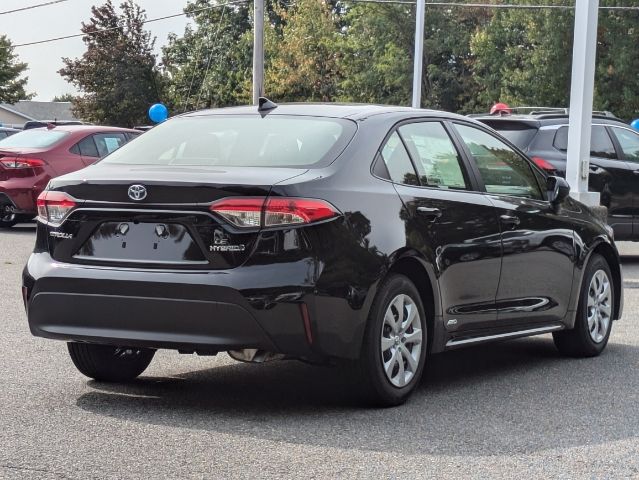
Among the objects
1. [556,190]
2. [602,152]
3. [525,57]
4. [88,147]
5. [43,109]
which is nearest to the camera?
[556,190]

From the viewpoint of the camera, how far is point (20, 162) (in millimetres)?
18531

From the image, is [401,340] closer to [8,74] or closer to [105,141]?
[105,141]

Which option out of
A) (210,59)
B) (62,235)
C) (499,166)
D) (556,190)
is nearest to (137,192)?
(62,235)

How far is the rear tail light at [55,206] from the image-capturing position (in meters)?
6.38

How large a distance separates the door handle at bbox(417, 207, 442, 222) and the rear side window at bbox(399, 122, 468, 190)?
0.55 feet

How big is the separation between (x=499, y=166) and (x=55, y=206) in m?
2.71

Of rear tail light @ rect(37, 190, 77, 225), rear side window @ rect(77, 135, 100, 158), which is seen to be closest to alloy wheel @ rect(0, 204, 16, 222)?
rear side window @ rect(77, 135, 100, 158)

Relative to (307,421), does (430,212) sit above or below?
above

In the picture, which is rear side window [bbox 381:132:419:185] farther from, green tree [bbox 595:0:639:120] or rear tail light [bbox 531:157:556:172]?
green tree [bbox 595:0:639:120]

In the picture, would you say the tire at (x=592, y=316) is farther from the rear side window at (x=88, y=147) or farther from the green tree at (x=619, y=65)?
the green tree at (x=619, y=65)

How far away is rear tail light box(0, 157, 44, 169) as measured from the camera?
18.5m

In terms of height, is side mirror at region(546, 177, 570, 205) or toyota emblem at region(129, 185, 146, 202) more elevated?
toyota emblem at region(129, 185, 146, 202)

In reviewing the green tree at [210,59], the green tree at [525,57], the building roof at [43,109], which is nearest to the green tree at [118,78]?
the green tree at [210,59]

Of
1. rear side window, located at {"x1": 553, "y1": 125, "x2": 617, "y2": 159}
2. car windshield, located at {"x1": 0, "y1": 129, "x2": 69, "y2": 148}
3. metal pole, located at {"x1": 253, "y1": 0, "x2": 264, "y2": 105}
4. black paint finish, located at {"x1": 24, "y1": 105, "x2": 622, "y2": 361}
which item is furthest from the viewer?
metal pole, located at {"x1": 253, "y1": 0, "x2": 264, "y2": 105}
